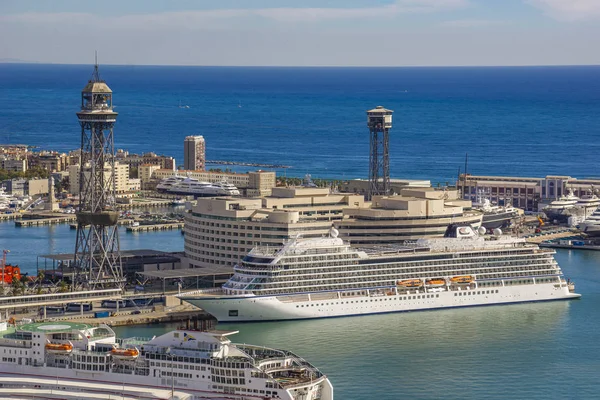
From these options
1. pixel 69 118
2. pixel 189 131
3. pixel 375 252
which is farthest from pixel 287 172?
pixel 69 118

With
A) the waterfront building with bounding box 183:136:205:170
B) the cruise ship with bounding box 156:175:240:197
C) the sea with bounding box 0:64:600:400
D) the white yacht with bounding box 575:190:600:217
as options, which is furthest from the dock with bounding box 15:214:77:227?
the white yacht with bounding box 575:190:600:217

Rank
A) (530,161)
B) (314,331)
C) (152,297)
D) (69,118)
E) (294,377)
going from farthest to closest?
(69,118) < (530,161) < (152,297) < (314,331) < (294,377)

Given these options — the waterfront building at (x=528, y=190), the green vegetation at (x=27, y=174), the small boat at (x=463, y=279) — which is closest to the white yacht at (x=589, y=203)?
the waterfront building at (x=528, y=190)

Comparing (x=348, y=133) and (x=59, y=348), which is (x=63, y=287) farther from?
(x=348, y=133)

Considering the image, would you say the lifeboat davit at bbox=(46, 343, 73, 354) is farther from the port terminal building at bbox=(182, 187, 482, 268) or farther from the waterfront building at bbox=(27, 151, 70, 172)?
the waterfront building at bbox=(27, 151, 70, 172)

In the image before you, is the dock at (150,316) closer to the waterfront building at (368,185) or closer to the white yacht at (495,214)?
the waterfront building at (368,185)

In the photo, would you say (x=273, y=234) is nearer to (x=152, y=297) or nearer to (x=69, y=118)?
(x=152, y=297)
